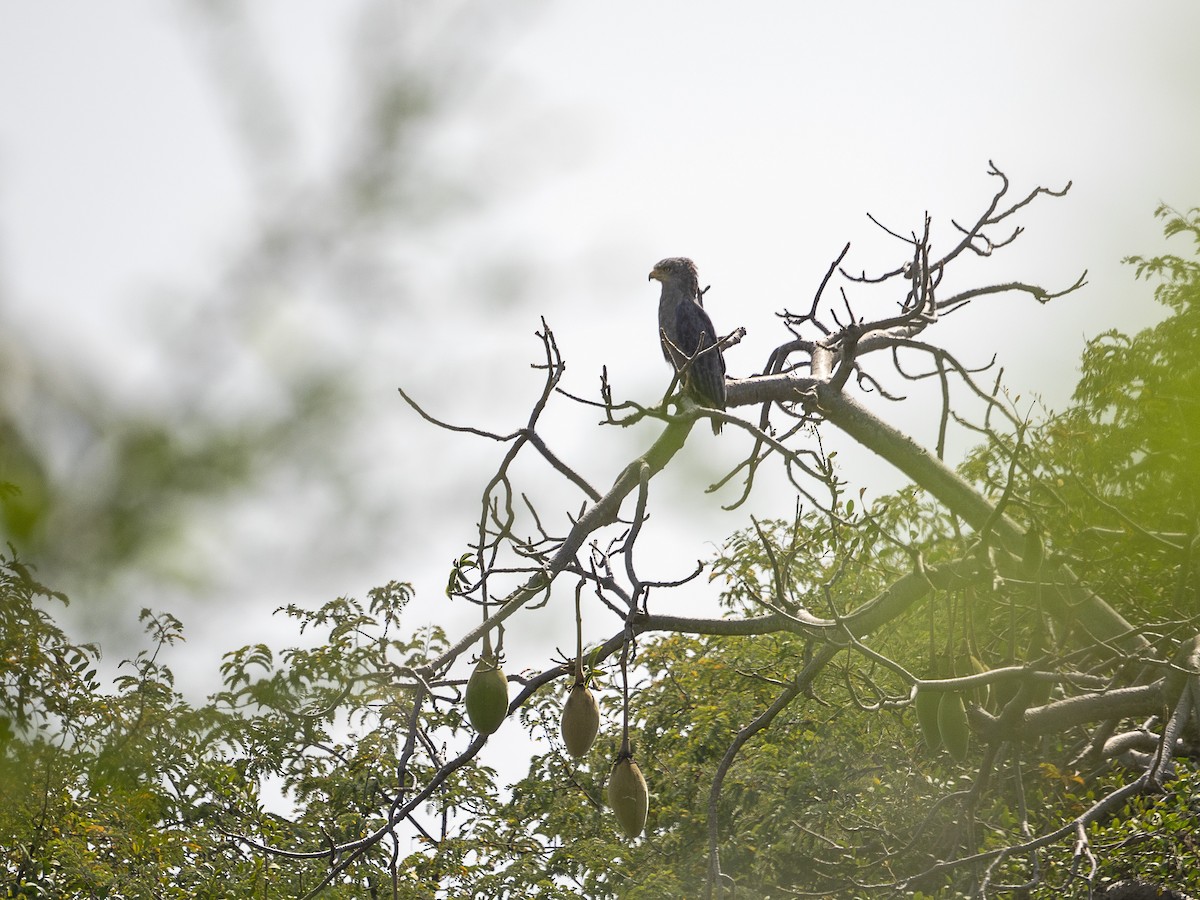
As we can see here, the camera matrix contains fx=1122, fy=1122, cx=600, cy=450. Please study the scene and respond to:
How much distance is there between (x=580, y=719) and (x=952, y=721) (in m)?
1.04

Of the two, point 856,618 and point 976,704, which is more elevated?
point 856,618

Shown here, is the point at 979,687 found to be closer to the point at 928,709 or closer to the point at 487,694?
the point at 928,709

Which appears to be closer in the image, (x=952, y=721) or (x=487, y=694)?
(x=487, y=694)

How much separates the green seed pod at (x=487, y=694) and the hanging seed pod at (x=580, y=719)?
0.66 ft

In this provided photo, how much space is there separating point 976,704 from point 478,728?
1.97m

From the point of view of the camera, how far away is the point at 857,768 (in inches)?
235

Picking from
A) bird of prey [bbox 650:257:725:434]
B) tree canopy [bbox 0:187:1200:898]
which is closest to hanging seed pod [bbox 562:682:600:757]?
tree canopy [bbox 0:187:1200:898]

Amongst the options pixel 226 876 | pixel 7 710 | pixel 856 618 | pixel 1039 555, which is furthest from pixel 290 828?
pixel 7 710

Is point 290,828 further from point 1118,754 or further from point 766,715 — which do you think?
point 1118,754

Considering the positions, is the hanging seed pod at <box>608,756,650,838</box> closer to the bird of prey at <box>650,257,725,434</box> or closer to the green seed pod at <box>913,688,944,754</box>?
the green seed pod at <box>913,688,944,754</box>

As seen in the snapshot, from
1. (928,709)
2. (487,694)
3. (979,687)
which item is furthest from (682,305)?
(487,694)

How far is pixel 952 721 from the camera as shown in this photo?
2.84 metres

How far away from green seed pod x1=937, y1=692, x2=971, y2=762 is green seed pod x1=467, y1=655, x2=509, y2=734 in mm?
1224

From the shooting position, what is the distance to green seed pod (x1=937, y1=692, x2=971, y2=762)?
9.32ft
